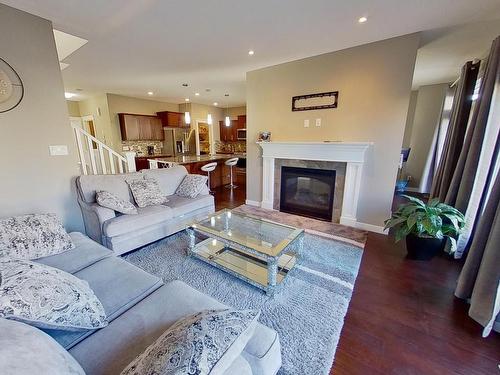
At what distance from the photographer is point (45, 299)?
908 mm

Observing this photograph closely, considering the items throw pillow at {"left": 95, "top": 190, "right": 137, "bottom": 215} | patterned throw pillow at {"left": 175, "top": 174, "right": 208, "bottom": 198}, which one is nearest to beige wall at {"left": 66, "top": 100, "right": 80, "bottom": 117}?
patterned throw pillow at {"left": 175, "top": 174, "right": 208, "bottom": 198}

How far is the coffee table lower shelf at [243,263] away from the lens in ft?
6.48

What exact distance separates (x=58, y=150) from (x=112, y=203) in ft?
3.05

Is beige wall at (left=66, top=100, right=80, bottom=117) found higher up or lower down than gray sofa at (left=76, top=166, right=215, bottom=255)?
higher up

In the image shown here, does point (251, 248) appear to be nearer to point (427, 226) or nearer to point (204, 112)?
point (427, 226)

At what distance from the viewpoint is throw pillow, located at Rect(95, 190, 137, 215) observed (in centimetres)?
239

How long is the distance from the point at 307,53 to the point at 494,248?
9.98 feet

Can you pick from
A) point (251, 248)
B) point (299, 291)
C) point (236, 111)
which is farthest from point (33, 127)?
point (236, 111)

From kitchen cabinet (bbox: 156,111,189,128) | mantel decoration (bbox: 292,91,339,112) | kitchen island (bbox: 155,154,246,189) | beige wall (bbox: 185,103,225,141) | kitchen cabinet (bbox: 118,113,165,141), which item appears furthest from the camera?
beige wall (bbox: 185,103,225,141)

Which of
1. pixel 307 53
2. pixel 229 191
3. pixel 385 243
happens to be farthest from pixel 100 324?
pixel 229 191

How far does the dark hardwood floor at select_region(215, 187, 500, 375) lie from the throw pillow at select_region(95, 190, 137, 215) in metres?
2.43

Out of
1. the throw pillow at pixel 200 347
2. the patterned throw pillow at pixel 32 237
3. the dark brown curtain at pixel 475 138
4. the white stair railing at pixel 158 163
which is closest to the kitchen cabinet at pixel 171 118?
the white stair railing at pixel 158 163

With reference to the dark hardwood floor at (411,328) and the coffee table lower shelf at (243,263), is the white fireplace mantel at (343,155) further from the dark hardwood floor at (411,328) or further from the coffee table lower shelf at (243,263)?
the coffee table lower shelf at (243,263)

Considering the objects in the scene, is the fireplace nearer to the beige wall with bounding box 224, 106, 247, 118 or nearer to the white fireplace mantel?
the white fireplace mantel
